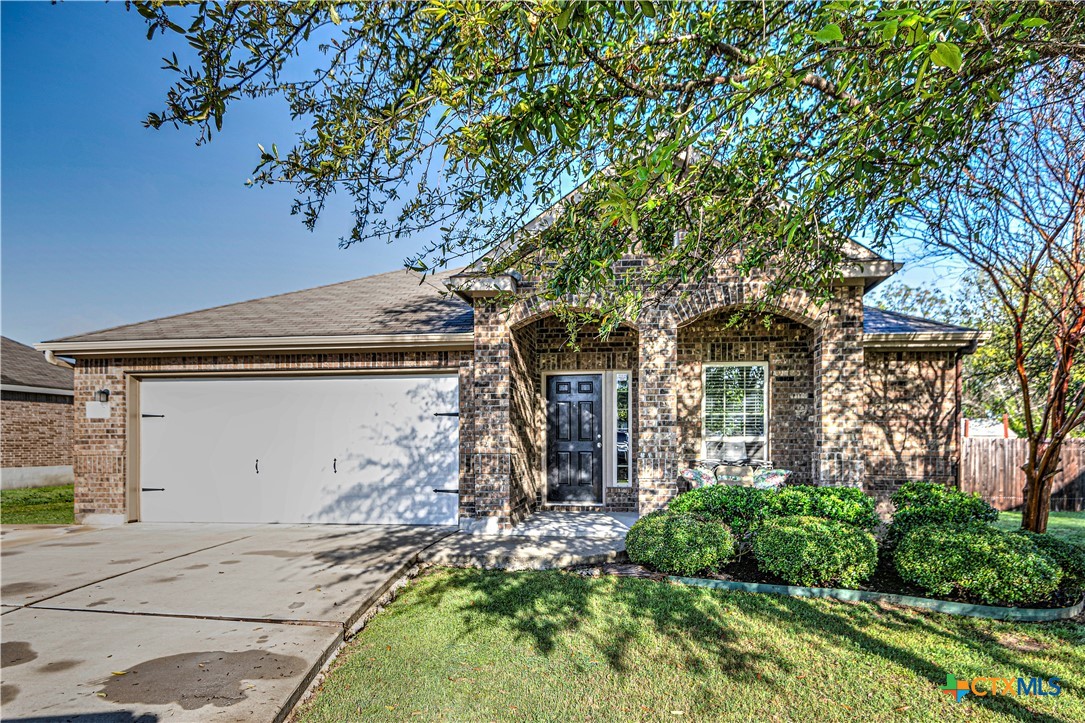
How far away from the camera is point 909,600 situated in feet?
15.5

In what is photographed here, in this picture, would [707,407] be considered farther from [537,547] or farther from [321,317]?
[321,317]

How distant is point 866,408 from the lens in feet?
27.2

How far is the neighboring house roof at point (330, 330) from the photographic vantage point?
25.8 feet

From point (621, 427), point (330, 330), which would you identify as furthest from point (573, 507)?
point (330, 330)

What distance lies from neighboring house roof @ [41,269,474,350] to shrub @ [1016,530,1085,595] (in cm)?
677

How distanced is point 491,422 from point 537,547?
1.87m

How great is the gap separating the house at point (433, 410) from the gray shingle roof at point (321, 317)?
77 mm

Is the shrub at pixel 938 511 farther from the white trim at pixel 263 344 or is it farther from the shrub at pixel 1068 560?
the white trim at pixel 263 344

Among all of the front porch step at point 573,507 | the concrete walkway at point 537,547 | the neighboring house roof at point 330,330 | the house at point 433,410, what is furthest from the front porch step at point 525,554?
the neighboring house roof at point 330,330

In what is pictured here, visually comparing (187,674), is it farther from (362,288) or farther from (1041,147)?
(1041,147)

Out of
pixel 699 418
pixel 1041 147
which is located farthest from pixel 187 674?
pixel 1041 147

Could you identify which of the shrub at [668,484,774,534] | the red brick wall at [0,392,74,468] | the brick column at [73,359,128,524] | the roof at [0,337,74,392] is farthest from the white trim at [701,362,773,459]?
the red brick wall at [0,392,74,468]

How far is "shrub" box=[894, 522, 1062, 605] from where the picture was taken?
4453 millimetres

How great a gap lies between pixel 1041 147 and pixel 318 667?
9.25 m
